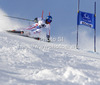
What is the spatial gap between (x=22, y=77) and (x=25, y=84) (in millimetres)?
369

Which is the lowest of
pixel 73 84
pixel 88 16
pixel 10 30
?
pixel 73 84

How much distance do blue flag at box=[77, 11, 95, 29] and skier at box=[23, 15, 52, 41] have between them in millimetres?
2236

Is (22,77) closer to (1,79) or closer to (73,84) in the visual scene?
(1,79)

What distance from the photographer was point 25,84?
93.7 inches

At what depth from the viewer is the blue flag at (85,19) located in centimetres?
1209

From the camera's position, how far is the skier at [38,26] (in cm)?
1173

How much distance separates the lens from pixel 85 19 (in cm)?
1216

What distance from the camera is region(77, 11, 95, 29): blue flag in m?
12.1

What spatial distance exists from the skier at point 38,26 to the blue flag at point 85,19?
2236mm

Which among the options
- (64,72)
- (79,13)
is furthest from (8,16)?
(64,72)

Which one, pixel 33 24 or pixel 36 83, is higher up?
pixel 33 24

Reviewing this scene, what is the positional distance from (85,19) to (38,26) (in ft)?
11.5

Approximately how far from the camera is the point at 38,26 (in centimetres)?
1207

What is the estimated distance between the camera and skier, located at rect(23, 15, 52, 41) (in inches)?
462
